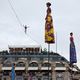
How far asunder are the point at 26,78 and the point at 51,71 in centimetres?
842

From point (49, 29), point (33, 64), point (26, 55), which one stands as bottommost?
point (49, 29)

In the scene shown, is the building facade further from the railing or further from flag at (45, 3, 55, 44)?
flag at (45, 3, 55, 44)

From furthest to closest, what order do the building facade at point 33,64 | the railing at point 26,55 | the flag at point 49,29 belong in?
the railing at point 26,55, the building facade at point 33,64, the flag at point 49,29

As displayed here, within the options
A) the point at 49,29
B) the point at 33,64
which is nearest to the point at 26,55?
the point at 33,64

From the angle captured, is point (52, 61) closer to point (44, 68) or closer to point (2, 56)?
point (44, 68)

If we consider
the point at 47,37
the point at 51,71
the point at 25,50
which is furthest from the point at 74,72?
the point at 47,37

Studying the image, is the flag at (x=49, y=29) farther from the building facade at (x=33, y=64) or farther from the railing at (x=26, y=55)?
the railing at (x=26, y=55)

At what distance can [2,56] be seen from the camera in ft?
426

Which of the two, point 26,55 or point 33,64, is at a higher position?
point 26,55

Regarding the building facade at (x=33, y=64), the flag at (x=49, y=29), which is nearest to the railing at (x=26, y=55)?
the building facade at (x=33, y=64)

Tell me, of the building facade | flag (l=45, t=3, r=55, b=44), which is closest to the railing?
the building facade

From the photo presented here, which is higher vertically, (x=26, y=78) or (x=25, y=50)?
(x=25, y=50)

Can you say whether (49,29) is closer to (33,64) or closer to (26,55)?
(33,64)

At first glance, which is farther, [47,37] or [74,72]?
[74,72]
